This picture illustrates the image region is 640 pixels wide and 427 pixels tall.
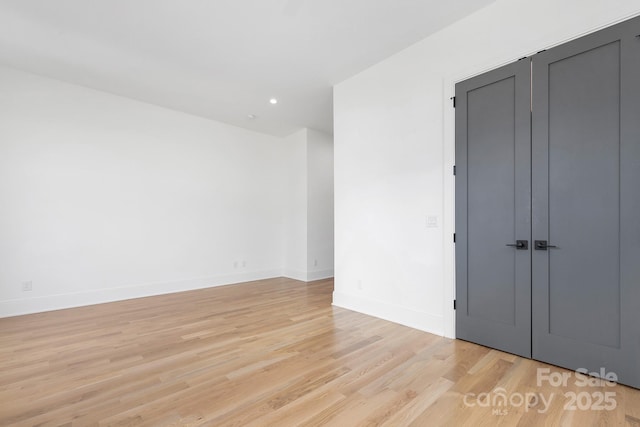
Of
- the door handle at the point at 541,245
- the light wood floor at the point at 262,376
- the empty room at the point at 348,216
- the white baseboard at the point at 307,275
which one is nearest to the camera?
the light wood floor at the point at 262,376

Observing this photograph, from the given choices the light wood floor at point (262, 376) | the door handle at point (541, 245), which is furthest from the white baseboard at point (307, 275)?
the door handle at point (541, 245)

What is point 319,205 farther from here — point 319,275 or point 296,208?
point 319,275

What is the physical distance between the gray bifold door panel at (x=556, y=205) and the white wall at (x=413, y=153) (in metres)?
0.15

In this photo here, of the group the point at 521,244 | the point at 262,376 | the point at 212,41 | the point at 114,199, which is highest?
the point at 212,41

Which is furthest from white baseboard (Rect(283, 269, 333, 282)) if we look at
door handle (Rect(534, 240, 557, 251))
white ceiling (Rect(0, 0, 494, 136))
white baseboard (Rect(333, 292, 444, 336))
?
door handle (Rect(534, 240, 557, 251))

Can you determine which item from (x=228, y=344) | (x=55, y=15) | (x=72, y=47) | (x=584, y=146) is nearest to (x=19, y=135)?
(x=72, y=47)

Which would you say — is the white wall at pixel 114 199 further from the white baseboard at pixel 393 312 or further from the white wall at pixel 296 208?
the white baseboard at pixel 393 312

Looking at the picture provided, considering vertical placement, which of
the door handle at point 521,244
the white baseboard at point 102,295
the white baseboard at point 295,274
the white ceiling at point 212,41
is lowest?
the white baseboard at point 295,274

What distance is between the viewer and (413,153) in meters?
3.27

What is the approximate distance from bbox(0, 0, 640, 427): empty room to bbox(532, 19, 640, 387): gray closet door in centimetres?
1

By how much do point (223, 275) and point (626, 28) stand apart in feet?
19.6

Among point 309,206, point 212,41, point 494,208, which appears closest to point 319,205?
point 309,206

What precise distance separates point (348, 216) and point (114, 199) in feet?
11.9

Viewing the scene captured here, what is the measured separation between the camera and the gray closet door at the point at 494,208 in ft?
8.23
